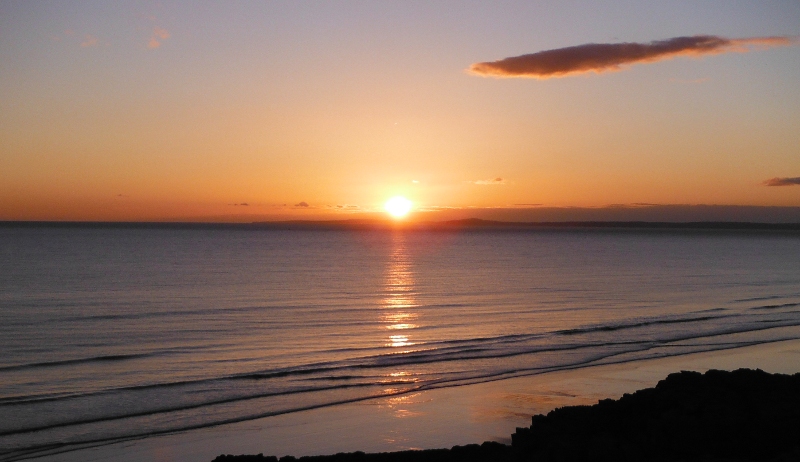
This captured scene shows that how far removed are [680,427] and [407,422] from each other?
464 centimetres

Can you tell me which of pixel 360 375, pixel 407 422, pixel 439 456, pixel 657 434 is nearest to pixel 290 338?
pixel 360 375

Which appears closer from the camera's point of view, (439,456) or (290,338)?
(439,456)

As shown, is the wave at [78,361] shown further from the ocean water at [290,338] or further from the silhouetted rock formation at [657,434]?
the silhouetted rock formation at [657,434]

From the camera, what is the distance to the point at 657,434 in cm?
965

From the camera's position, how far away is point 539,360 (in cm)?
1841

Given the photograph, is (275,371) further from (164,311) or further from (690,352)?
(164,311)

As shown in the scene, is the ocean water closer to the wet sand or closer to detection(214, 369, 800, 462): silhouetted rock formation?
the wet sand

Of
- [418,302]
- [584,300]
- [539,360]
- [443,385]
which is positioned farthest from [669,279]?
[443,385]

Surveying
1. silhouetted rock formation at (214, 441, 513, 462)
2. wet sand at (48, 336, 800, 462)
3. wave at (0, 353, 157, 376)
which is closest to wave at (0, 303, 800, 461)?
wave at (0, 353, 157, 376)

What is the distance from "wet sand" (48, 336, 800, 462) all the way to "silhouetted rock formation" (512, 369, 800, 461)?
1558 mm

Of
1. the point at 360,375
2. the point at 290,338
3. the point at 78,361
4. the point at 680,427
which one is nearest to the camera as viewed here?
the point at 680,427

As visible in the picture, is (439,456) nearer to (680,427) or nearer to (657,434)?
(657,434)

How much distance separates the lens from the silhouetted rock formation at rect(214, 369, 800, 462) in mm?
8898

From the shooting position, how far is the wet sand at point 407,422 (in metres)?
10.8
